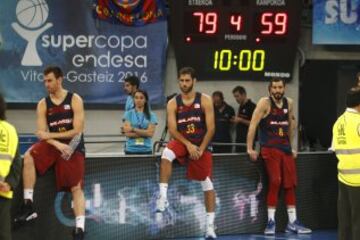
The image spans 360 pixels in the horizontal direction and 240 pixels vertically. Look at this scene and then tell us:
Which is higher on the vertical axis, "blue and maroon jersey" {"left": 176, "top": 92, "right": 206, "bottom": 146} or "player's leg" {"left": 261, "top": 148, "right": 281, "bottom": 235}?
"blue and maroon jersey" {"left": 176, "top": 92, "right": 206, "bottom": 146}

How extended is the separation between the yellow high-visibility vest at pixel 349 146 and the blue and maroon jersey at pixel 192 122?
2.12 meters

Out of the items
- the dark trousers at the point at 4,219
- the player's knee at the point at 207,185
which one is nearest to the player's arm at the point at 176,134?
the player's knee at the point at 207,185

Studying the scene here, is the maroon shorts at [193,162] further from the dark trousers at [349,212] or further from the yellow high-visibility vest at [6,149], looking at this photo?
the yellow high-visibility vest at [6,149]

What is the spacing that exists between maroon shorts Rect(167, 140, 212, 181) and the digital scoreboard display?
4.83 metres

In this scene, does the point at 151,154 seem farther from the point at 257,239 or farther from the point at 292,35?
the point at 292,35

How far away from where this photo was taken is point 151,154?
9.33 m

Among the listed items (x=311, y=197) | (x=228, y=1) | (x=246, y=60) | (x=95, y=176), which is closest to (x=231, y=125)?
Result: (x=246, y=60)

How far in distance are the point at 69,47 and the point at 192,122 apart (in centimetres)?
566

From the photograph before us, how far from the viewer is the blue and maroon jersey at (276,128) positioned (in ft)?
30.3

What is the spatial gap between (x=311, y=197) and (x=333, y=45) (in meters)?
5.21

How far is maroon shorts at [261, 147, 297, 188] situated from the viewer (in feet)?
30.1

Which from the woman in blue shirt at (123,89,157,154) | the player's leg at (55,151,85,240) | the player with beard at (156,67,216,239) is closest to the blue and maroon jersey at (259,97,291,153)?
the player with beard at (156,67,216,239)

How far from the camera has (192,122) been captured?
8672 millimetres

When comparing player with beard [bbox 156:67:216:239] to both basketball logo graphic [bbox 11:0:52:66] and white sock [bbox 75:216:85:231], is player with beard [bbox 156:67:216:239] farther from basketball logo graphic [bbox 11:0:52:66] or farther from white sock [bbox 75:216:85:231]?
basketball logo graphic [bbox 11:0:52:66]
